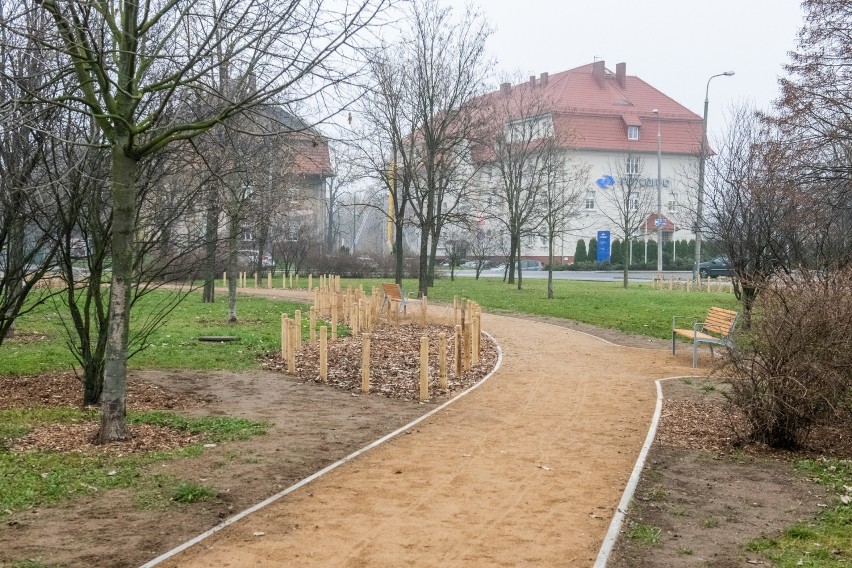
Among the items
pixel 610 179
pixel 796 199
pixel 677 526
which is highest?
pixel 610 179

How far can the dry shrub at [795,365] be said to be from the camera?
28.1 feet

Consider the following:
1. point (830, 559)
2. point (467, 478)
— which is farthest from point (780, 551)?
point (467, 478)

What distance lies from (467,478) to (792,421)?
3500mm

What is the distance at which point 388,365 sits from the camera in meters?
14.5

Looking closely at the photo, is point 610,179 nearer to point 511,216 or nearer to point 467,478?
point 511,216

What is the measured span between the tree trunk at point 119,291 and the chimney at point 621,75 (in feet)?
201

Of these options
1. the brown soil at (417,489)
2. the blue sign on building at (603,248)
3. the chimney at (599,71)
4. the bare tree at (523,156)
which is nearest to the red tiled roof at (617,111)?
the chimney at (599,71)

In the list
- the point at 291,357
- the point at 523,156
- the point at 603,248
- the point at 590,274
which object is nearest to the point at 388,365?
the point at 291,357

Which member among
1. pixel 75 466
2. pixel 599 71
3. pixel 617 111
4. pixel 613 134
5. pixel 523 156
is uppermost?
pixel 599 71

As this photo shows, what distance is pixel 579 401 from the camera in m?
11.5

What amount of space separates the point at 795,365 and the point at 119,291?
6.45m

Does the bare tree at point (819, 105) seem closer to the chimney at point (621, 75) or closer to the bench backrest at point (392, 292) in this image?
the bench backrest at point (392, 292)

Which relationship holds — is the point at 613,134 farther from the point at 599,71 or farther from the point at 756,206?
the point at 756,206

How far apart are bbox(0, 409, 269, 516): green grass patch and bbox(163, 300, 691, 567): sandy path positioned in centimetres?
117
